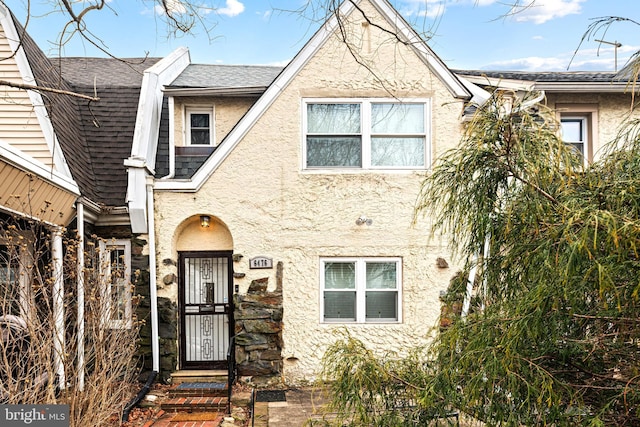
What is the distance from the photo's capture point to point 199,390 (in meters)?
8.16

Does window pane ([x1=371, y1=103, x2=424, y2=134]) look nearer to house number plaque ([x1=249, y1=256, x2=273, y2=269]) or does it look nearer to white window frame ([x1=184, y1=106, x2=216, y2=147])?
house number plaque ([x1=249, y1=256, x2=273, y2=269])

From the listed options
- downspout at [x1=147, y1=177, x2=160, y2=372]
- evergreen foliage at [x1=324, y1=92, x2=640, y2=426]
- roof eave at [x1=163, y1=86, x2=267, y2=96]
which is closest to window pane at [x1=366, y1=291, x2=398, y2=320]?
downspout at [x1=147, y1=177, x2=160, y2=372]

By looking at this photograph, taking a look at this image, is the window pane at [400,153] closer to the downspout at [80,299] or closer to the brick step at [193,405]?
the brick step at [193,405]

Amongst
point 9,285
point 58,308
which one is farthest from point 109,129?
point 58,308

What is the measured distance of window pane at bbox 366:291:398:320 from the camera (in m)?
8.85

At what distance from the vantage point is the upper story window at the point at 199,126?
10.0 m

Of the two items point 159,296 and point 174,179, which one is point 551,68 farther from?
point 159,296

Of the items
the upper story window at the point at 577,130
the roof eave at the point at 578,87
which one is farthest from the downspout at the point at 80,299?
the upper story window at the point at 577,130

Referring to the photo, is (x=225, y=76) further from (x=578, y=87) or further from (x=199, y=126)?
(x=578, y=87)

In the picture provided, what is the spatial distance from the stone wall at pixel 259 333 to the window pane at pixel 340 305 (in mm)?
871

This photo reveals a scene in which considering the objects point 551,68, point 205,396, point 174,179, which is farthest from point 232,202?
point 551,68

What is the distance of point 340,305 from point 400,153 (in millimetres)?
3028

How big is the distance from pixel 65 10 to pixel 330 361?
11.5ft

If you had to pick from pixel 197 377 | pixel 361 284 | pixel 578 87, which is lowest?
pixel 197 377
